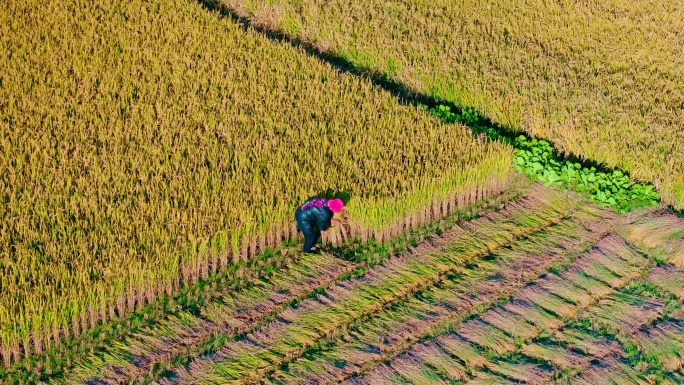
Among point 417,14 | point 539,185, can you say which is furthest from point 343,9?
point 539,185

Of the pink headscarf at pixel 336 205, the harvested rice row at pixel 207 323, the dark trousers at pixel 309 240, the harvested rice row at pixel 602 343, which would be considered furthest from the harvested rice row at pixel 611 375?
the dark trousers at pixel 309 240

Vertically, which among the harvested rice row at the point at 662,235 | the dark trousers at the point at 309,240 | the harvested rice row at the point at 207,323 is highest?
the harvested rice row at the point at 662,235

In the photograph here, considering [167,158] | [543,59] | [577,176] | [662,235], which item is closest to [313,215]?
[167,158]

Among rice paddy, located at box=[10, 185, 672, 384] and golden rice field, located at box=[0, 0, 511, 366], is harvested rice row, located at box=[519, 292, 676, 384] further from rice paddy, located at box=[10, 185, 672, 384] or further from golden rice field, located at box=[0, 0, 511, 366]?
golden rice field, located at box=[0, 0, 511, 366]

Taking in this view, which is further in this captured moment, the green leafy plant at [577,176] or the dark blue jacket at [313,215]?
the green leafy plant at [577,176]

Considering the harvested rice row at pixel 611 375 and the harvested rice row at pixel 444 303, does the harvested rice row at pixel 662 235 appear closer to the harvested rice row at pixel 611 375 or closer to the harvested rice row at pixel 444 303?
the harvested rice row at pixel 444 303

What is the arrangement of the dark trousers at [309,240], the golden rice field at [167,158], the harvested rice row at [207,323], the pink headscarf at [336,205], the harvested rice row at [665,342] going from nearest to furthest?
the harvested rice row at [207,323]
the harvested rice row at [665,342]
the golden rice field at [167,158]
the pink headscarf at [336,205]
the dark trousers at [309,240]

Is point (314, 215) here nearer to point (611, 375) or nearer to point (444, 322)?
point (444, 322)
